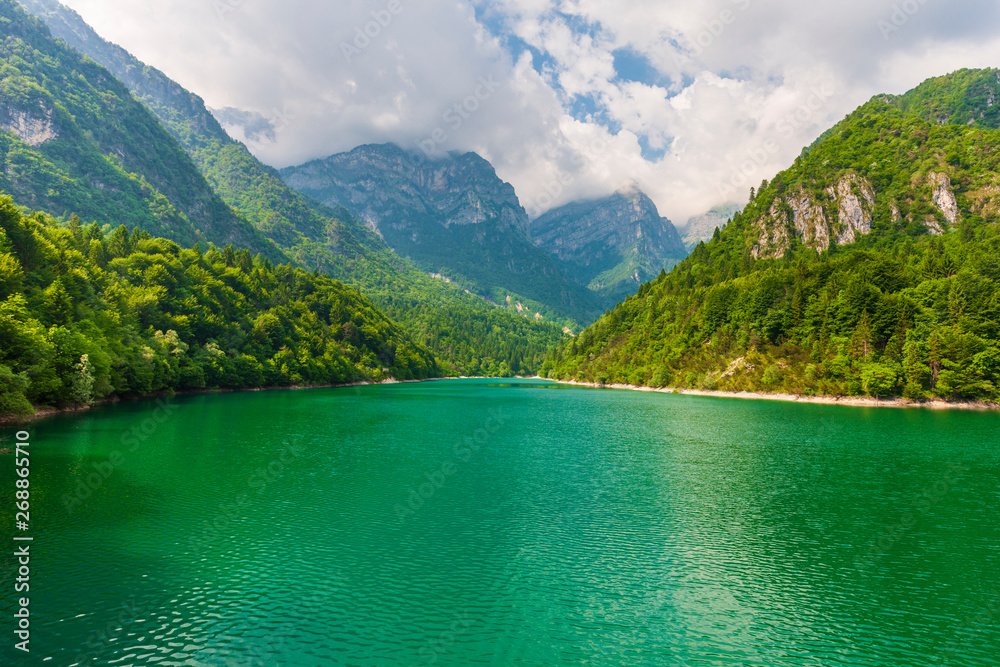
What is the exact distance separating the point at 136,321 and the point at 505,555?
10908 cm

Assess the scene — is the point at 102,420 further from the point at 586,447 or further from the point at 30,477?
the point at 586,447

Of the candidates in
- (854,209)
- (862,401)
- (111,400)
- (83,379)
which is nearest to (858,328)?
(862,401)

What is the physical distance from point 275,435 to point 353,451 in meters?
14.6

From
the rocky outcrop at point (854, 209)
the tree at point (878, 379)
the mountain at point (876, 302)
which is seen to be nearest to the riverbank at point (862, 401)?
the mountain at point (876, 302)

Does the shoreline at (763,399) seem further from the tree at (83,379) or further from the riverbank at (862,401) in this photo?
the tree at (83,379)

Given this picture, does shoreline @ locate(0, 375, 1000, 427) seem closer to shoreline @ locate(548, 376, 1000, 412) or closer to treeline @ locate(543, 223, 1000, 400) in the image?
shoreline @ locate(548, 376, 1000, 412)

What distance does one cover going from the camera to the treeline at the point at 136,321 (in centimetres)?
6216

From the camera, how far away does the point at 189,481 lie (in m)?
36.0

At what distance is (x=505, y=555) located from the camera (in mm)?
23891

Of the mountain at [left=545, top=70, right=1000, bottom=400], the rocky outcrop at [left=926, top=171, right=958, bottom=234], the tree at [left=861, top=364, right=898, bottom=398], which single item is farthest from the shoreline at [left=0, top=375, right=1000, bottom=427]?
the rocky outcrop at [left=926, top=171, right=958, bottom=234]

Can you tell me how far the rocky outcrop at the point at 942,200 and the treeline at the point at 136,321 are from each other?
232 metres

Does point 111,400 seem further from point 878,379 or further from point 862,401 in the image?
point 878,379

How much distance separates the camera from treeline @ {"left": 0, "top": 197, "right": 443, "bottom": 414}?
62156 millimetres

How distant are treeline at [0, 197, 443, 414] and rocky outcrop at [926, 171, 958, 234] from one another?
231766 millimetres
